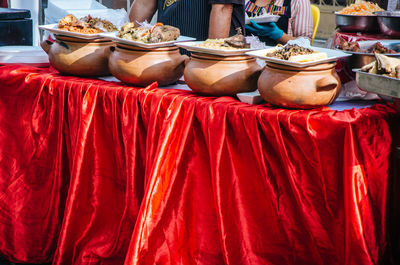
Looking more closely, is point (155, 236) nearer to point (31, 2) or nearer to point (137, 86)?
point (137, 86)

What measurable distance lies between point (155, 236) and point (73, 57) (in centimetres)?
86

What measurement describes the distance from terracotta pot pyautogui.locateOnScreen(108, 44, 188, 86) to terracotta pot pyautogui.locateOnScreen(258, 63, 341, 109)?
0.51 meters

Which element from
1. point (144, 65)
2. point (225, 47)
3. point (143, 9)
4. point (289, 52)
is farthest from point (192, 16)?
point (289, 52)

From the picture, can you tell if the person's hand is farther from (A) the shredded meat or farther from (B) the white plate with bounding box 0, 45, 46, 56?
(A) the shredded meat

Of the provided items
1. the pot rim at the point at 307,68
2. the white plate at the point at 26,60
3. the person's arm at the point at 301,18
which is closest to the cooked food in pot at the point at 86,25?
the white plate at the point at 26,60

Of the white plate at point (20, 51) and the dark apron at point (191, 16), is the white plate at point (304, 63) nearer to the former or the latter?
the dark apron at point (191, 16)

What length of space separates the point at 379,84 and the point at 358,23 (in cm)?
204

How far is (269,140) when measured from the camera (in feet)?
5.38

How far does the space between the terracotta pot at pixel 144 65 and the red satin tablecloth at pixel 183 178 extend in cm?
7

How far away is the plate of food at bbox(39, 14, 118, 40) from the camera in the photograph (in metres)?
2.15

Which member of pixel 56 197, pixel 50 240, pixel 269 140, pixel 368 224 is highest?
pixel 269 140

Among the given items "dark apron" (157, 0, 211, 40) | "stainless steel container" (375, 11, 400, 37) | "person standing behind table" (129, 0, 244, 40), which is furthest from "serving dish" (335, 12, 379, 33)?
"dark apron" (157, 0, 211, 40)

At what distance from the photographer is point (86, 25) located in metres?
2.22

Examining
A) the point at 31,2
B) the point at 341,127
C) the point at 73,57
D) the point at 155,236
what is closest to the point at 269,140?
the point at 341,127
